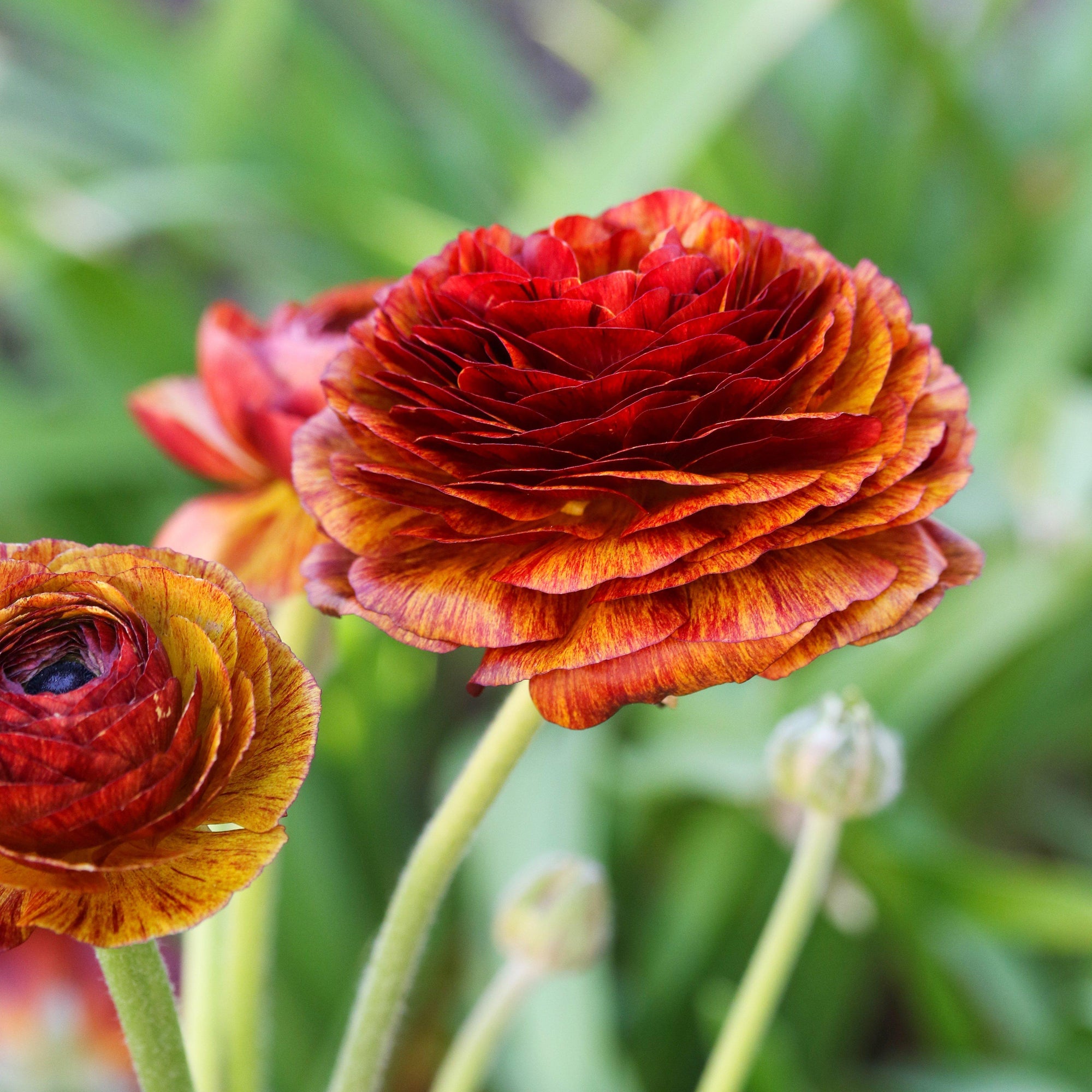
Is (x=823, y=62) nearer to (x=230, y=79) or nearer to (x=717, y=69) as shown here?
(x=717, y=69)

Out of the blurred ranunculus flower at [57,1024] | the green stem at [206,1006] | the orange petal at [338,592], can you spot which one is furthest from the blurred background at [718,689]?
the orange petal at [338,592]

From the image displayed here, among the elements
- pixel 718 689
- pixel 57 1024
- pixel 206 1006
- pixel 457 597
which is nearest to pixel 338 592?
pixel 457 597

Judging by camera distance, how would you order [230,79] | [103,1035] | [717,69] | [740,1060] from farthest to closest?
[230,79]
[717,69]
[103,1035]
[740,1060]

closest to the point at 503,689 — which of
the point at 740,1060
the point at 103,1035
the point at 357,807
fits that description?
the point at 357,807

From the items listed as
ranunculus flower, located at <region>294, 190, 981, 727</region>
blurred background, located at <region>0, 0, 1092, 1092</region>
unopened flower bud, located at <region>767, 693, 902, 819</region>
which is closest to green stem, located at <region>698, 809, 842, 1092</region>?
unopened flower bud, located at <region>767, 693, 902, 819</region>

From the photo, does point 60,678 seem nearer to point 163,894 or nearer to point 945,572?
point 163,894

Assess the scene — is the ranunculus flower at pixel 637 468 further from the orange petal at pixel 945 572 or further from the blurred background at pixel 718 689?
the blurred background at pixel 718 689
